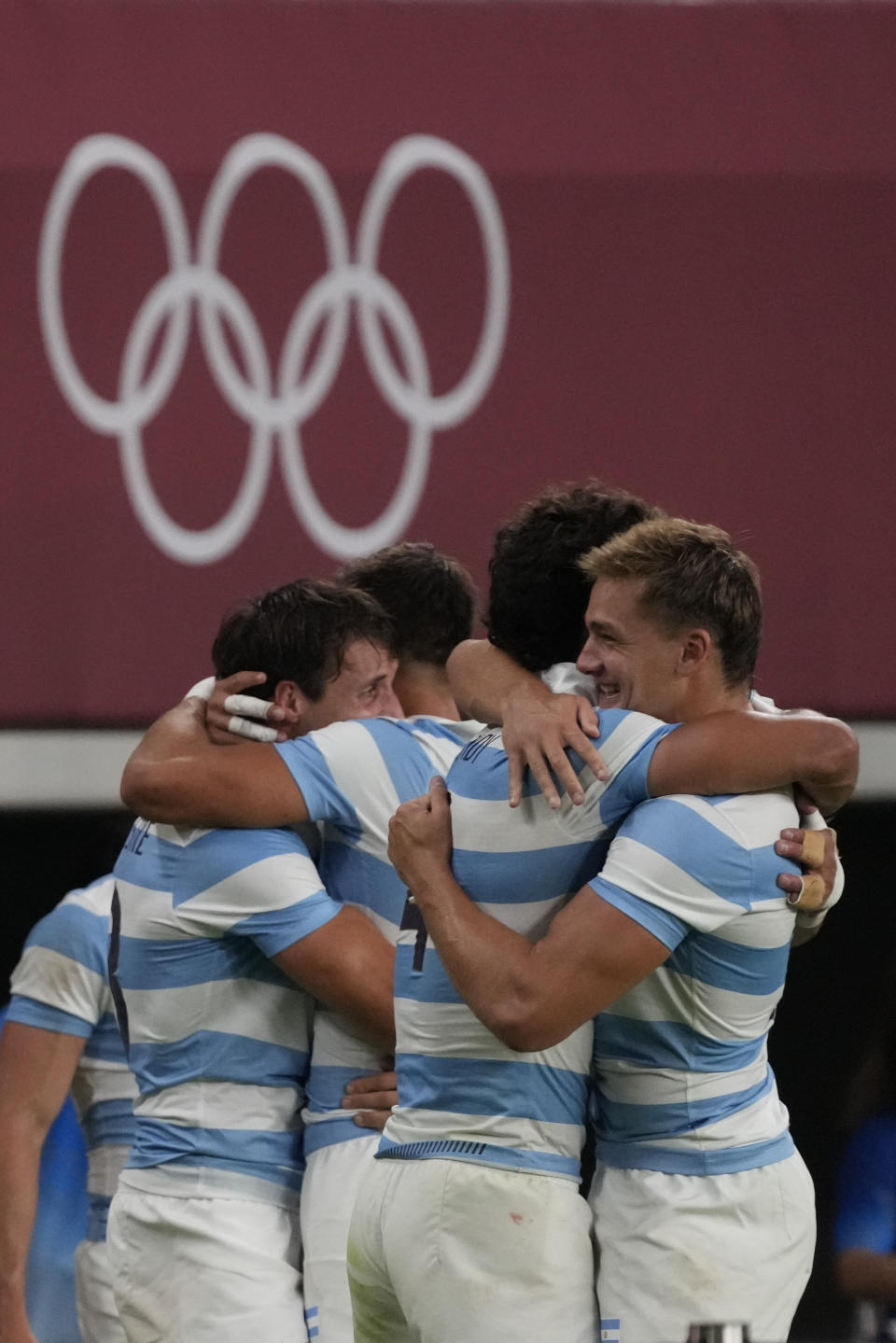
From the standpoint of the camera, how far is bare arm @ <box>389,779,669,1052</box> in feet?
6.88

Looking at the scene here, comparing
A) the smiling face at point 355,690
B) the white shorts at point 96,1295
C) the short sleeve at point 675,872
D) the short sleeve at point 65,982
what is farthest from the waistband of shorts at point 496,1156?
the white shorts at point 96,1295

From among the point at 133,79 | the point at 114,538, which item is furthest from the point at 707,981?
the point at 133,79

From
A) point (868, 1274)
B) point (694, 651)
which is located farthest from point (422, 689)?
point (868, 1274)

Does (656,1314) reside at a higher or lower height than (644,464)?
lower

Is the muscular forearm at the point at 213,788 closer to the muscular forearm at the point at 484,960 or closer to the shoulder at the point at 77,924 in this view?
the muscular forearm at the point at 484,960

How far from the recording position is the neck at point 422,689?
3.12 m

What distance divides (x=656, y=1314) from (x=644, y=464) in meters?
3.22

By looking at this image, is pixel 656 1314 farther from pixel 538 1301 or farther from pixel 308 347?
pixel 308 347

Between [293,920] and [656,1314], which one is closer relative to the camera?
[656,1314]

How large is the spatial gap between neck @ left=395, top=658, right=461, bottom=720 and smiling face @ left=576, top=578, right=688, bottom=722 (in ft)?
2.58

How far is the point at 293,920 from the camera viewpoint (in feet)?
Result: 8.70

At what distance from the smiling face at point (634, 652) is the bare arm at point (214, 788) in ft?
1.79

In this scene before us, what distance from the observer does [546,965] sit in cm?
211

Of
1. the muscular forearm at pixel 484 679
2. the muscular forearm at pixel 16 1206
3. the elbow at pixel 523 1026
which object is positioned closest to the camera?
the elbow at pixel 523 1026
